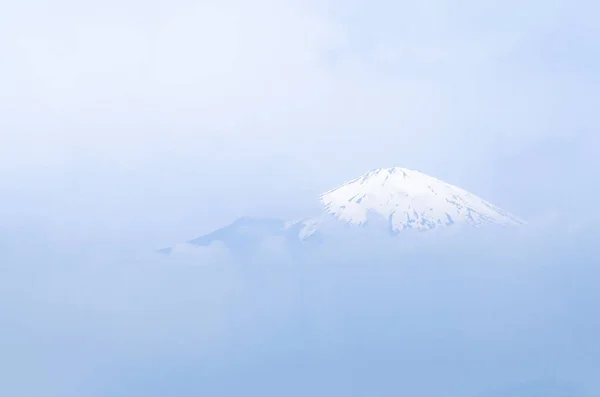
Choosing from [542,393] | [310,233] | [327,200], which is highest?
[327,200]

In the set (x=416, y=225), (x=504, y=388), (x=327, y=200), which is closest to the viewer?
(x=504, y=388)

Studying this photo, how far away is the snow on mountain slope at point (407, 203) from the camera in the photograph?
221ft

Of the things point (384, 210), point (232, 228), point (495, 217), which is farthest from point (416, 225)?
point (232, 228)

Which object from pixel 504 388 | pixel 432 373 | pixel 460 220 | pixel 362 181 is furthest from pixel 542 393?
pixel 362 181

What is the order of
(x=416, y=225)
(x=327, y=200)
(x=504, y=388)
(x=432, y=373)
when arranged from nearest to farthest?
1. (x=504, y=388)
2. (x=432, y=373)
3. (x=416, y=225)
4. (x=327, y=200)

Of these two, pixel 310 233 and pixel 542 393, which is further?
pixel 310 233

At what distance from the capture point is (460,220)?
6750cm

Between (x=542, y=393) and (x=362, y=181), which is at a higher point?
(x=362, y=181)

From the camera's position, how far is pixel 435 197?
2731 inches

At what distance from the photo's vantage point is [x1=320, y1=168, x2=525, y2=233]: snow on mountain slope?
6744cm

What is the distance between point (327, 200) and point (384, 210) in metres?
6.60

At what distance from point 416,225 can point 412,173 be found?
192 inches

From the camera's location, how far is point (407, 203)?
67562 millimetres

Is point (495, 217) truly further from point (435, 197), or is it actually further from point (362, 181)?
point (362, 181)
